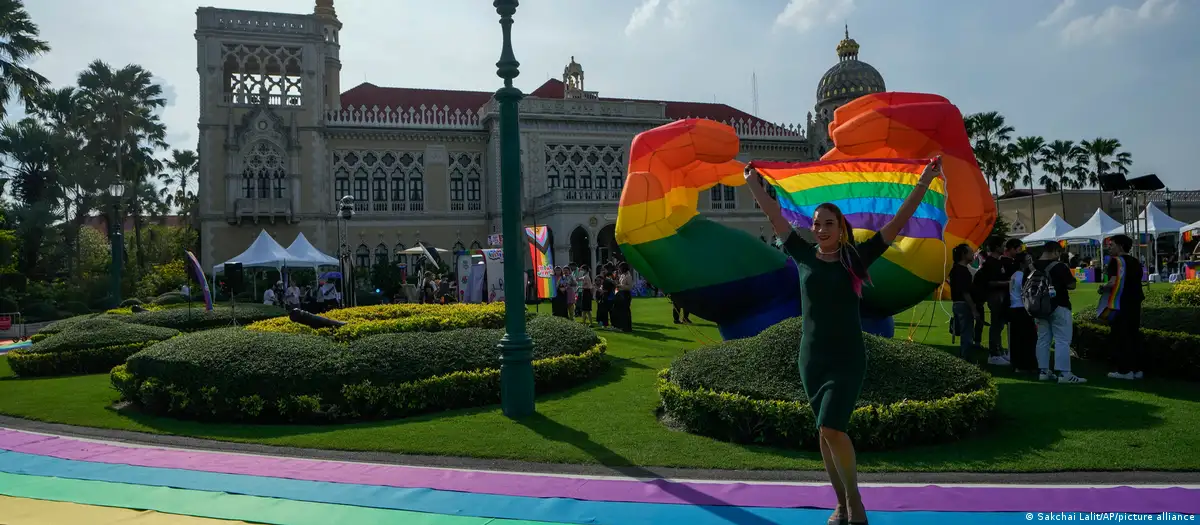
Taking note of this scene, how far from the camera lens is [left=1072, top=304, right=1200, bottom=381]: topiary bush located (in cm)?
937

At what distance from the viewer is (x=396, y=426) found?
833 cm

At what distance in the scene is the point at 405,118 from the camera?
1665 inches

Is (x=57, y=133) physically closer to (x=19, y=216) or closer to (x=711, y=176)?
(x=19, y=216)

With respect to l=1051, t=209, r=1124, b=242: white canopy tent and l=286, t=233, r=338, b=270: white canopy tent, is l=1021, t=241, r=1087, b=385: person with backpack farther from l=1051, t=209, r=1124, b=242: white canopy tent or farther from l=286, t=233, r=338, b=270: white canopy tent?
l=1051, t=209, r=1124, b=242: white canopy tent

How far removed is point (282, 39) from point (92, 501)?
38256 millimetres

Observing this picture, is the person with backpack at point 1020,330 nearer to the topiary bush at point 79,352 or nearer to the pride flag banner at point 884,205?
the pride flag banner at point 884,205

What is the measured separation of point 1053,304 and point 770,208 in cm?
652

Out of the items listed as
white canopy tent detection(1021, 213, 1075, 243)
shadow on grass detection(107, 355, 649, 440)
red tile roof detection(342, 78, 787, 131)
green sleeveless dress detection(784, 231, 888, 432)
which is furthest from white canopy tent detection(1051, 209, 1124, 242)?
green sleeveless dress detection(784, 231, 888, 432)

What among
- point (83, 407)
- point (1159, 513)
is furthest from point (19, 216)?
point (1159, 513)

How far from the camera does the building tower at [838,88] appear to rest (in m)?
48.2

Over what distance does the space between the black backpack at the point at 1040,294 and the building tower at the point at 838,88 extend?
3954 cm

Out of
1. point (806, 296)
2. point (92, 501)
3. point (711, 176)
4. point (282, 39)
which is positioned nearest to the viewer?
point (806, 296)

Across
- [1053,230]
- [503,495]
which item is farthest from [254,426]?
[1053,230]

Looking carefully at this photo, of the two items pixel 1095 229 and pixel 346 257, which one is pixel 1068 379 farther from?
pixel 1095 229
